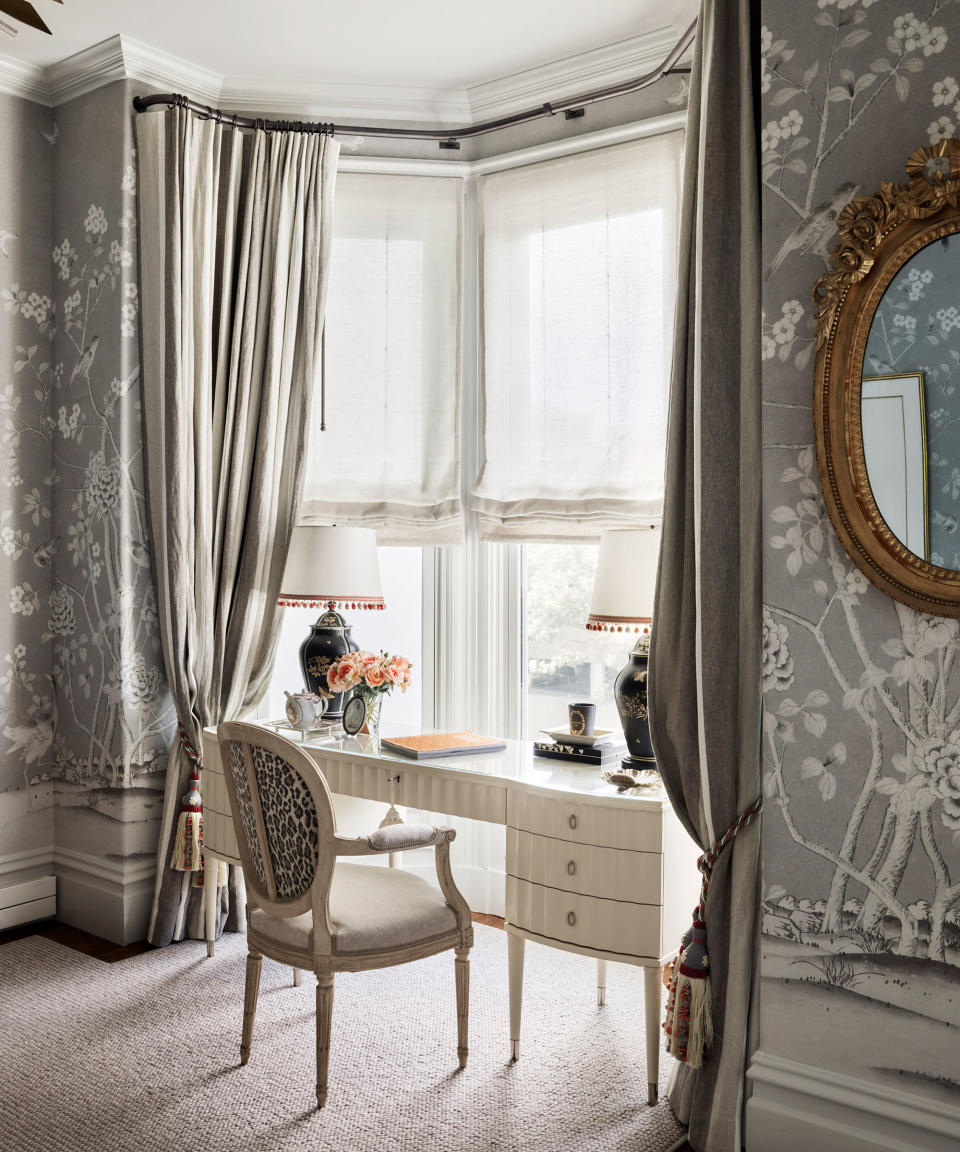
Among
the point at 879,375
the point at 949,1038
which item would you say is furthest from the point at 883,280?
the point at 949,1038

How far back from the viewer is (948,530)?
1.90 meters

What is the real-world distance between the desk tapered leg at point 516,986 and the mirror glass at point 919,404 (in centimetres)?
144

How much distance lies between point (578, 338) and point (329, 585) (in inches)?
45.9

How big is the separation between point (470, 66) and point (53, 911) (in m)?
3.31

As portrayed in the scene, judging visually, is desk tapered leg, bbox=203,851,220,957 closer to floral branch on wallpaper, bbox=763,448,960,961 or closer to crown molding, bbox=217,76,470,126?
floral branch on wallpaper, bbox=763,448,960,961

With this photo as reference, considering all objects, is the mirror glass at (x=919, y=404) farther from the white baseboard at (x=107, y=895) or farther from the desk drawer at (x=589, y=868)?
the white baseboard at (x=107, y=895)

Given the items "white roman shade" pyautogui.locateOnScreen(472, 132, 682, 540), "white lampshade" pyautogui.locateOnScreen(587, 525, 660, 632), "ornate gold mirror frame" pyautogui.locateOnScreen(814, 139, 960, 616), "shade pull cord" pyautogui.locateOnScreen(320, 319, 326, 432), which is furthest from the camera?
"shade pull cord" pyautogui.locateOnScreen(320, 319, 326, 432)

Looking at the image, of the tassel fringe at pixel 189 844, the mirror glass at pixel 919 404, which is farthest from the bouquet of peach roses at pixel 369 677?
the mirror glass at pixel 919 404

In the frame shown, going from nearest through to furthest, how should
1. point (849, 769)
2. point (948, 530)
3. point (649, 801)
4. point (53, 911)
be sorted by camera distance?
point (948, 530) < point (849, 769) < point (649, 801) < point (53, 911)

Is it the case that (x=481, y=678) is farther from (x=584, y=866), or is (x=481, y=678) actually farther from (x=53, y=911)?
(x=53, y=911)

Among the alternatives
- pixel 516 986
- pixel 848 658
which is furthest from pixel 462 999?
pixel 848 658

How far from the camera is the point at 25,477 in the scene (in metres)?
Answer: 3.57

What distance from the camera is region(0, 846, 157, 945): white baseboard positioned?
3424mm

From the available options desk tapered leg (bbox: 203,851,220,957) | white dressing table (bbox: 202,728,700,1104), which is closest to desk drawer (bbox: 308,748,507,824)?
white dressing table (bbox: 202,728,700,1104)
